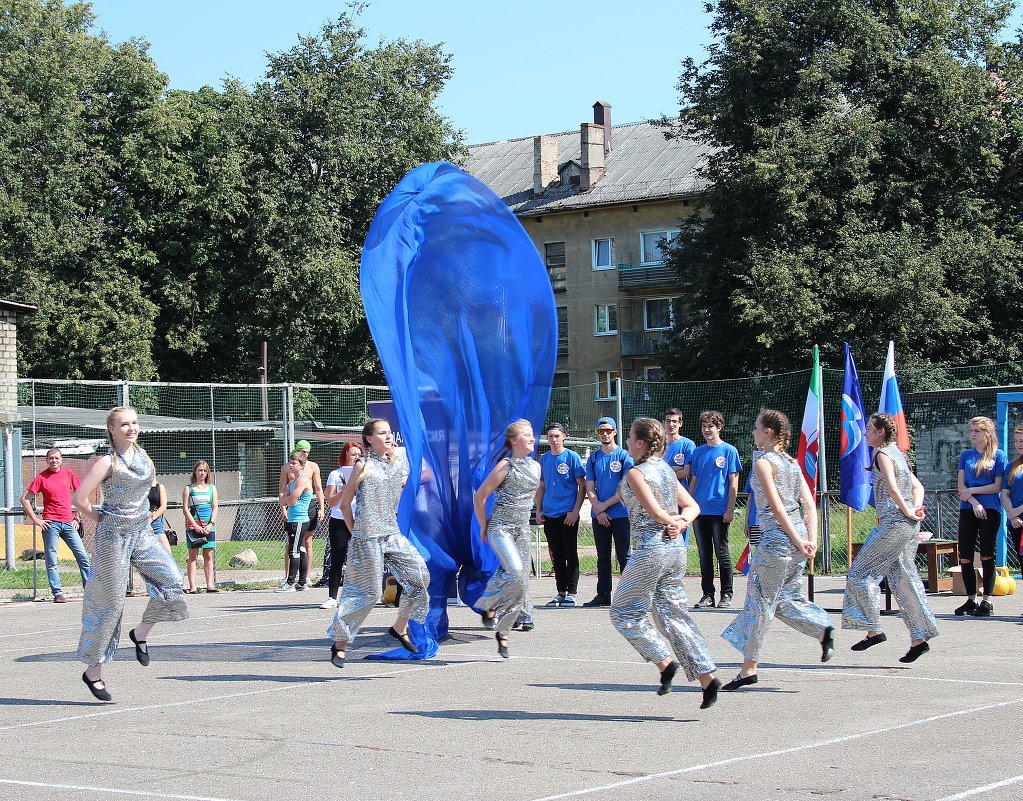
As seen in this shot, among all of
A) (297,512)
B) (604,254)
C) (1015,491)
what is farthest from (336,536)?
(604,254)

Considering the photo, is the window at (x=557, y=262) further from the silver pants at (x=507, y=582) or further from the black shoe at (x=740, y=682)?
the black shoe at (x=740, y=682)

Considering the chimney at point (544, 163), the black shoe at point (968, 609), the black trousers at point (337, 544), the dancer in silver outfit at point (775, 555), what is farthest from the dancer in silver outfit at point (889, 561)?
the chimney at point (544, 163)

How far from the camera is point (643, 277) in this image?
58812mm

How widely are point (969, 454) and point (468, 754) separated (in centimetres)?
799

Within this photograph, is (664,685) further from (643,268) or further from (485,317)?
(643,268)

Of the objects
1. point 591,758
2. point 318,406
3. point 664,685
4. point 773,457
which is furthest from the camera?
point 318,406

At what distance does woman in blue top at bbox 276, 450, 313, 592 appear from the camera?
1697 cm

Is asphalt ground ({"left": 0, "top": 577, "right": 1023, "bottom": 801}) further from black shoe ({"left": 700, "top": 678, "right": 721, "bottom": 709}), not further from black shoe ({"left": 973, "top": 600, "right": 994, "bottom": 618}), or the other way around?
black shoe ({"left": 973, "top": 600, "right": 994, "bottom": 618})

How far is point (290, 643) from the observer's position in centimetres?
1167

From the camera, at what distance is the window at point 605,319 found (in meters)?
60.5

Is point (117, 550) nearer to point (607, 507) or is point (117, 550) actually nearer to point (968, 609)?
point (607, 507)

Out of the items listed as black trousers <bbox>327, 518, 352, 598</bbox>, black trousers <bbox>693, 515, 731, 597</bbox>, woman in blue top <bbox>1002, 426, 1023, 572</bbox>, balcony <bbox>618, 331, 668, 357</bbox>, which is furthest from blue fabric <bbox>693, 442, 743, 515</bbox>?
balcony <bbox>618, 331, 668, 357</bbox>

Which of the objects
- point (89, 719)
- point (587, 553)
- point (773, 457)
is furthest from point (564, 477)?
point (587, 553)

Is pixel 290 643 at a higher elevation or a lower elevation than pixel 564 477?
lower
